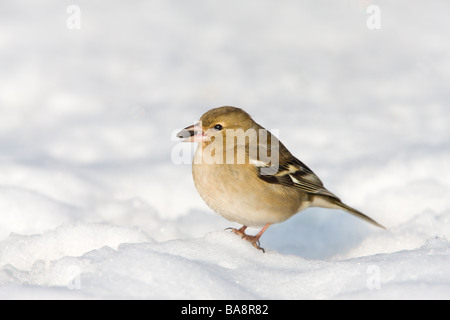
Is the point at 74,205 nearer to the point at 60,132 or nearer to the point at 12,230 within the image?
the point at 12,230

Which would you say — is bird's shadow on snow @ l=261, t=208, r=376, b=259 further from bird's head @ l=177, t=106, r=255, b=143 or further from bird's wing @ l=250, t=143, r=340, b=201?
bird's head @ l=177, t=106, r=255, b=143

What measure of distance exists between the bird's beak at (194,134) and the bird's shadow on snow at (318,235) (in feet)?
5.12

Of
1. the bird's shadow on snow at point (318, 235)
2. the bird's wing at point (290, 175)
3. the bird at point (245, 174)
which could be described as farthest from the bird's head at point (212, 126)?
the bird's shadow on snow at point (318, 235)

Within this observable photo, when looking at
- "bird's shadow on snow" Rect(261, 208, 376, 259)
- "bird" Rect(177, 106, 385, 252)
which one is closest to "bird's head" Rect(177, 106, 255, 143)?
"bird" Rect(177, 106, 385, 252)

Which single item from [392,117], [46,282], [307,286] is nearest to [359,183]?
[392,117]

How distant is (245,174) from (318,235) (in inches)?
68.0

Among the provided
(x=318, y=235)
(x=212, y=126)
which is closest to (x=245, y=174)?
(x=212, y=126)

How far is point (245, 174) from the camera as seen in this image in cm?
464

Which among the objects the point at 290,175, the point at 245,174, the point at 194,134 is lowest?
the point at 245,174

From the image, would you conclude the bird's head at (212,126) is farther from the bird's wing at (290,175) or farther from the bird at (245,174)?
the bird's wing at (290,175)

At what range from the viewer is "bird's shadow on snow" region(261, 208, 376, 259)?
5809 mm

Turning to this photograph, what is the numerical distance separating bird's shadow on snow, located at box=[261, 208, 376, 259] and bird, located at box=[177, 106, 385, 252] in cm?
75

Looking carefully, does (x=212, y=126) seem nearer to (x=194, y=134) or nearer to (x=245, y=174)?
(x=194, y=134)

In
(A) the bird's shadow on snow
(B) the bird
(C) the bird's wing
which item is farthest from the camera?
(A) the bird's shadow on snow
